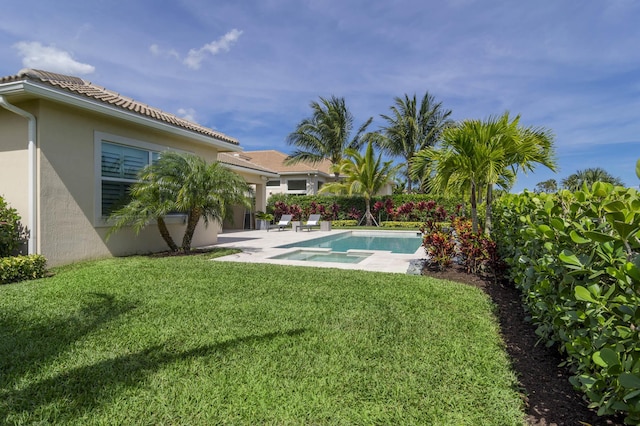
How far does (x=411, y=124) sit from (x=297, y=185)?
1342 cm

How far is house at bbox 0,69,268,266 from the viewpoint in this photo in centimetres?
849

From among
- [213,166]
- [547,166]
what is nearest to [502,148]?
[547,166]

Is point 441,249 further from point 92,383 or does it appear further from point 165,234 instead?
point 165,234

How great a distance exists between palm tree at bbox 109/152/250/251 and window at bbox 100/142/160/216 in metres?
0.28

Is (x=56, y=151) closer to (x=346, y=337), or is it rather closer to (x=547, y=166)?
(x=346, y=337)

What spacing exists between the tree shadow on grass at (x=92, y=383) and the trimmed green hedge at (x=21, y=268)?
583 centimetres

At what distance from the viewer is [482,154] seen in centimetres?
867

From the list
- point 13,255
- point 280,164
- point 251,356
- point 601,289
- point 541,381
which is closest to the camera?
point 601,289

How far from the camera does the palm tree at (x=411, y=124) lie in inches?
1407

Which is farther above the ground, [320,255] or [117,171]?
[117,171]

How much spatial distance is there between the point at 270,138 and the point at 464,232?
3655 centimetres

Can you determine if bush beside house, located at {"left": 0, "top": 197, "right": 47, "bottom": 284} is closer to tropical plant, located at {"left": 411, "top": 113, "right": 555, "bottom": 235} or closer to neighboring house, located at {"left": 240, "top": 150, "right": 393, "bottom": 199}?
tropical plant, located at {"left": 411, "top": 113, "right": 555, "bottom": 235}

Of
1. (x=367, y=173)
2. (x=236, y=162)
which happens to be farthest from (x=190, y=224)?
A: (x=367, y=173)

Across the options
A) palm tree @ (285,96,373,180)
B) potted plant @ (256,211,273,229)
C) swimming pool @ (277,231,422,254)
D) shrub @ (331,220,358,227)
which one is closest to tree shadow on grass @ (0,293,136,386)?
swimming pool @ (277,231,422,254)
